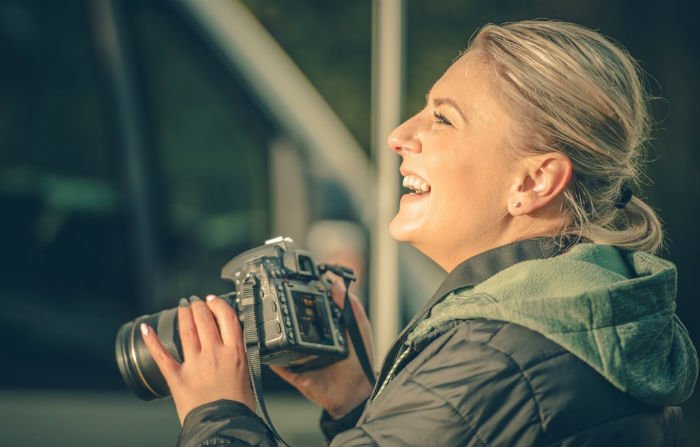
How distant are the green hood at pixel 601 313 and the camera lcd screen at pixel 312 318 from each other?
378mm

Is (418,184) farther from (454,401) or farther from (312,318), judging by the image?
(454,401)

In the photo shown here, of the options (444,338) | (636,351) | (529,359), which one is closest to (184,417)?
(444,338)

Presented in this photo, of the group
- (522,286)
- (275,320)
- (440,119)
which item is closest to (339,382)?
(275,320)

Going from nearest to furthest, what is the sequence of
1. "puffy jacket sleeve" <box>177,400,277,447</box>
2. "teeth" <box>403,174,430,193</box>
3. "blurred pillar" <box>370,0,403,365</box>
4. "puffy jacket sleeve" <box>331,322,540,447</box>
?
"puffy jacket sleeve" <box>331,322,540,447</box> < "puffy jacket sleeve" <box>177,400,277,447</box> < "teeth" <box>403,174,430,193</box> < "blurred pillar" <box>370,0,403,365</box>

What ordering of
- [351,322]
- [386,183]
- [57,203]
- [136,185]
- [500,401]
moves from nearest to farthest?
[500,401] < [351,322] < [57,203] < [136,185] < [386,183]

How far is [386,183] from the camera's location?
16.4 ft

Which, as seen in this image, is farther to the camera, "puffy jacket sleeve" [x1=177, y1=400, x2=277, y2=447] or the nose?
the nose

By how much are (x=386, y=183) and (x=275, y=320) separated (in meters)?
2.77

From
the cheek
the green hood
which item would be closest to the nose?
the cheek

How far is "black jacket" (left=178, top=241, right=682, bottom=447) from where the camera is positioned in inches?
70.5

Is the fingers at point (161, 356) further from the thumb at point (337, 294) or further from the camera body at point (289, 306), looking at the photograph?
the thumb at point (337, 294)

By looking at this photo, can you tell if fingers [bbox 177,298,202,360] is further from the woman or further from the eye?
the eye

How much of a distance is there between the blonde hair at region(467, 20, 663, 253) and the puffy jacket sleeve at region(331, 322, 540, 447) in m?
0.43

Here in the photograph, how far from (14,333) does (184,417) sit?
8.90ft
